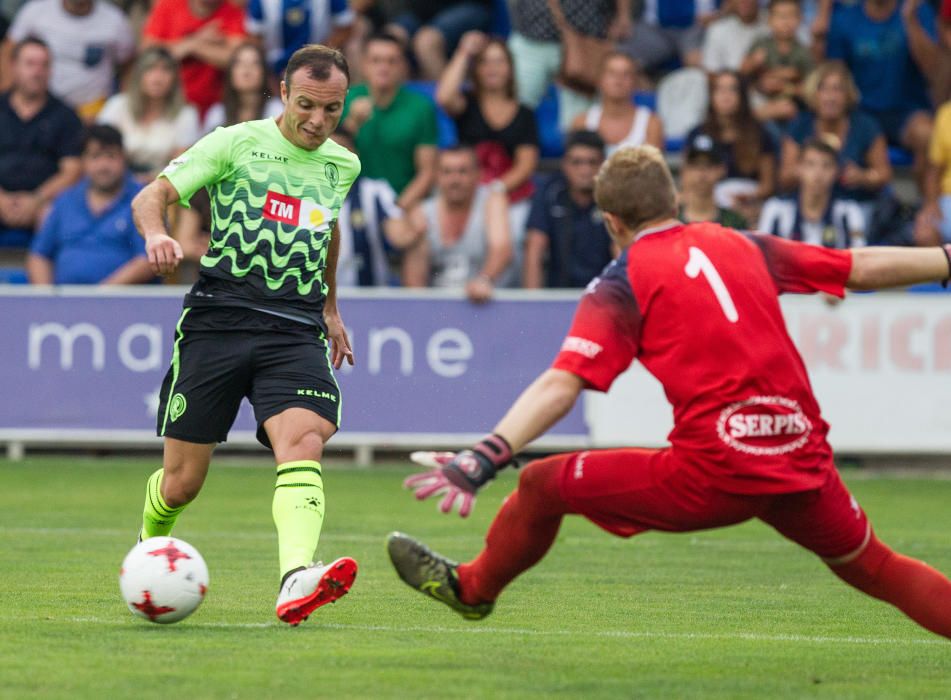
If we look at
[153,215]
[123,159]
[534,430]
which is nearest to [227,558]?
[153,215]

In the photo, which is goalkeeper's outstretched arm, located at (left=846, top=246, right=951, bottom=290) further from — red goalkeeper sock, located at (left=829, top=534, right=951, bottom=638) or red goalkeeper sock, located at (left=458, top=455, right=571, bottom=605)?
red goalkeeper sock, located at (left=458, top=455, right=571, bottom=605)

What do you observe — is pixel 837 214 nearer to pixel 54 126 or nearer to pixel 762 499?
pixel 54 126

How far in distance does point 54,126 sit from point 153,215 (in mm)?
9746

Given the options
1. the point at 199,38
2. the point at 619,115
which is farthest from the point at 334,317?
the point at 199,38

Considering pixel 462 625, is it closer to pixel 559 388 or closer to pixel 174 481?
pixel 174 481

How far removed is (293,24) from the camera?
1706cm

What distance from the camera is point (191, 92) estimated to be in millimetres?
16703

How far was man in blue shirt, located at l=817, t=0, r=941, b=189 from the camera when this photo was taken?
55.7 ft

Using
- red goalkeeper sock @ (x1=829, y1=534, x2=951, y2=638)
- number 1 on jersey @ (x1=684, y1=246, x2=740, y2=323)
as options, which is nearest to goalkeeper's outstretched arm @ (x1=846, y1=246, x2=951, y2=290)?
number 1 on jersey @ (x1=684, y1=246, x2=740, y2=323)

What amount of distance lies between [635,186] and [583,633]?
6.78 ft

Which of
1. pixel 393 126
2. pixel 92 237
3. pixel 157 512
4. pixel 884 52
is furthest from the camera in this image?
pixel 884 52

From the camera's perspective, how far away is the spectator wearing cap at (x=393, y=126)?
15.6m

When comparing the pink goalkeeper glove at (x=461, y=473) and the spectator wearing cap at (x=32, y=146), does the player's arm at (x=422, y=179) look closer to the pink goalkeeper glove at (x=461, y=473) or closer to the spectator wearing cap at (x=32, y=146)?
the spectator wearing cap at (x=32, y=146)

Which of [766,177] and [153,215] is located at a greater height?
[153,215]
